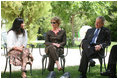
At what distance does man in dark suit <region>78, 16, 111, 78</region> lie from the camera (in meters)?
4.76

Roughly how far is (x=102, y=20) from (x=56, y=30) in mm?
1098

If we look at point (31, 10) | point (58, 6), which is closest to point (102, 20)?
point (31, 10)

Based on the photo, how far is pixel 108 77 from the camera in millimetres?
4781

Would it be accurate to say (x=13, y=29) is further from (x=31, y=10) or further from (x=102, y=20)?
(x=31, y=10)

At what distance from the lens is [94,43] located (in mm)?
4930

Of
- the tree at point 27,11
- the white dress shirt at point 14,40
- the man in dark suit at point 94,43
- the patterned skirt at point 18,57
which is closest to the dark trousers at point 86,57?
the man in dark suit at point 94,43

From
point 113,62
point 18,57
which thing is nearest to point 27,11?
point 18,57

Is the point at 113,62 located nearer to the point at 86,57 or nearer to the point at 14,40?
the point at 86,57

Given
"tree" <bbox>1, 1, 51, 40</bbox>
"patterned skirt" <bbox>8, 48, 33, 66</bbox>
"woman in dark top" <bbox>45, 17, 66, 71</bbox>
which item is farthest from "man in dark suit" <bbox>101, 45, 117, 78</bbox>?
"tree" <bbox>1, 1, 51, 40</bbox>

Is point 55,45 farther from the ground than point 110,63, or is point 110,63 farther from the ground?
point 55,45

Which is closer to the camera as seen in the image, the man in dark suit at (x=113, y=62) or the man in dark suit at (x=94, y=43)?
the man in dark suit at (x=113, y=62)

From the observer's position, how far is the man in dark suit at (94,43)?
15.6 feet

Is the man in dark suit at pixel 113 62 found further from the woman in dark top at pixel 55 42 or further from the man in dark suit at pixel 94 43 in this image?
the woman in dark top at pixel 55 42

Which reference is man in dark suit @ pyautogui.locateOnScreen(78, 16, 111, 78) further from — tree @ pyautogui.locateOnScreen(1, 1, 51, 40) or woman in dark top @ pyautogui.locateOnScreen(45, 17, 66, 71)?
tree @ pyautogui.locateOnScreen(1, 1, 51, 40)
